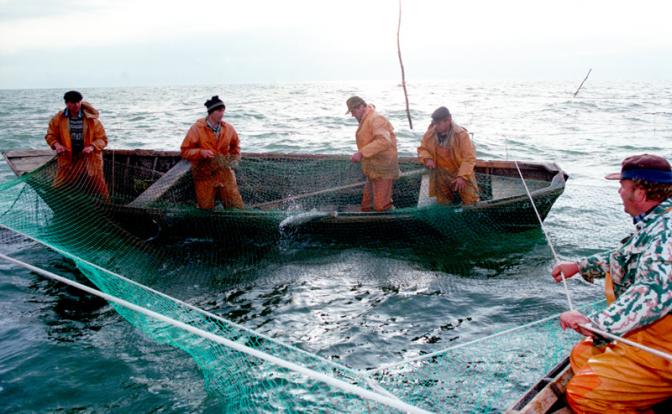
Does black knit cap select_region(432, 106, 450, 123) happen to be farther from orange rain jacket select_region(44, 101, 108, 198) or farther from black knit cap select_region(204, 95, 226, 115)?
orange rain jacket select_region(44, 101, 108, 198)

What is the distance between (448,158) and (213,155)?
348 cm

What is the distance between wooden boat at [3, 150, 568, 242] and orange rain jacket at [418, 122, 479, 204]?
25 centimetres

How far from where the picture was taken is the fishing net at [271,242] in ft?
15.5

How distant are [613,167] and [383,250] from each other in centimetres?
1141

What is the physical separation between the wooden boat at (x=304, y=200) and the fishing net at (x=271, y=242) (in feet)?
0.07

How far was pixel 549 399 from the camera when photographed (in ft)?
9.64

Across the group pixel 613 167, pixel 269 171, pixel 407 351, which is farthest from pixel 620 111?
pixel 407 351

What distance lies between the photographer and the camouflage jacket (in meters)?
2.49

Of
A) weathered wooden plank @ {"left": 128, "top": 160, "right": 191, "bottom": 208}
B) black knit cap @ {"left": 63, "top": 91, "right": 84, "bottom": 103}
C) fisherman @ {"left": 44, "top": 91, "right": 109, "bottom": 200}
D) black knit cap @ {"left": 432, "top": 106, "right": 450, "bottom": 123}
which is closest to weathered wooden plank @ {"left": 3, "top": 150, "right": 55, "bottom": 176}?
fisherman @ {"left": 44, "top": 91, "right": 109, "bottom": 200}

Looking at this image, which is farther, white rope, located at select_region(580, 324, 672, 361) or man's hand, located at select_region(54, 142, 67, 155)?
man's hand, located at select_region(54, 142, 67, 155)

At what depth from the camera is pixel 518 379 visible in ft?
15.8

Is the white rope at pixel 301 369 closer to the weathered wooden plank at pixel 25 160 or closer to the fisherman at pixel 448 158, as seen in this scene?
the fisherman at pixel 448 158

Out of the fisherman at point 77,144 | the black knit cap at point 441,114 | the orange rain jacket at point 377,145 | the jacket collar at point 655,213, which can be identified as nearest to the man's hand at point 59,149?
the fisherman at point 77,144

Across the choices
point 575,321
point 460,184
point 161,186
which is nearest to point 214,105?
point 161,186
